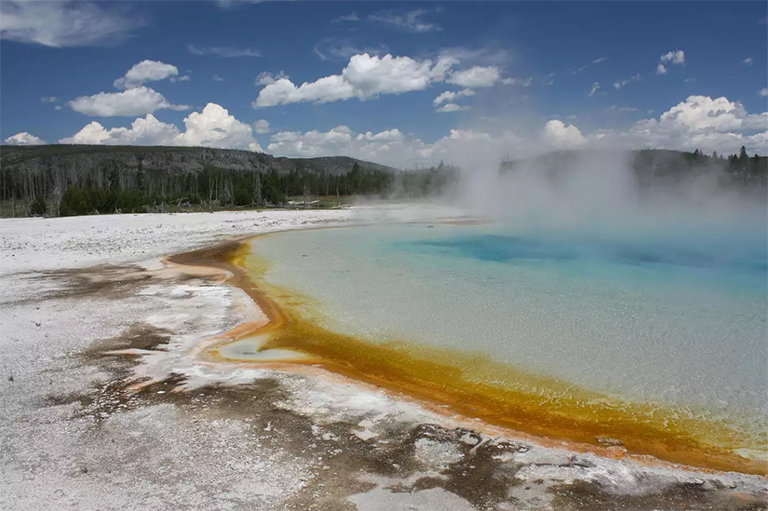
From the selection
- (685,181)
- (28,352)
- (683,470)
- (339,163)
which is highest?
(339,163)

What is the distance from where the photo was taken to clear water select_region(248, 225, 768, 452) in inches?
223

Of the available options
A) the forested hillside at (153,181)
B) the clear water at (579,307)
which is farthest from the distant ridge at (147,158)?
the clear water at (579,307)

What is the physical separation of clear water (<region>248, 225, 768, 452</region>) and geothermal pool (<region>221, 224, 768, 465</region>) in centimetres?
3

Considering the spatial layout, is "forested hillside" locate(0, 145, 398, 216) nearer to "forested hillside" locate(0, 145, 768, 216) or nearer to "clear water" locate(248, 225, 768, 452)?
"forested hillside" locate(0, 145, 768, 216)

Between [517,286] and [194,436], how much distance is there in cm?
767

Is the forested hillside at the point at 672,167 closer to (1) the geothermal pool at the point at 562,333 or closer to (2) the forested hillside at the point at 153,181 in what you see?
(2) the forested hillside at the point at 153,181

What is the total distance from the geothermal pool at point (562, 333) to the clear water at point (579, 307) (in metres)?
0.03

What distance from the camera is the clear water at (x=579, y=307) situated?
5.66 meters

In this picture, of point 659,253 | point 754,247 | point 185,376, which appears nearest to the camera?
point 185,376

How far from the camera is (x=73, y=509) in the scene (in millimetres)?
3004

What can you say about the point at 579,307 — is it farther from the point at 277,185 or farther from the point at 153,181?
the point at 153,181

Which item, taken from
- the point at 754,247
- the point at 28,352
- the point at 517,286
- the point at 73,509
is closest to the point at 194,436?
the point at 73,509

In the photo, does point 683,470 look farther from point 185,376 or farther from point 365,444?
point 185,376

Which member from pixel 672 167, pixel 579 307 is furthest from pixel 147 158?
pixel 579 307
